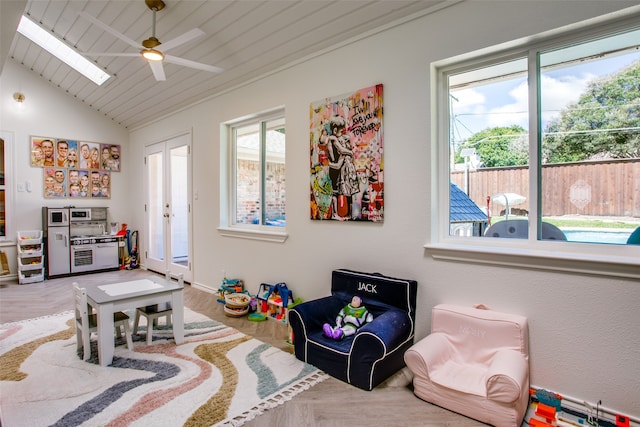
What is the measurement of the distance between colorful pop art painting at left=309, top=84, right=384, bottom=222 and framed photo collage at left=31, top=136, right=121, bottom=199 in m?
4.79

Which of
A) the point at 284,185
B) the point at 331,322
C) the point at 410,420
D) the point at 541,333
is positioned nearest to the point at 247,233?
the point at 284,185

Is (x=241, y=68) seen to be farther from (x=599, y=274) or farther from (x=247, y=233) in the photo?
(x=599, y=274)

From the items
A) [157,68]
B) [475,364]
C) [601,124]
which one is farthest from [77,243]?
[601,124]

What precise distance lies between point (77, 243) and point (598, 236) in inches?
256

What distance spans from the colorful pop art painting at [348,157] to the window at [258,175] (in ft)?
2.30

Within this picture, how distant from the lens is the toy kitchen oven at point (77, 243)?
5398 millimetres

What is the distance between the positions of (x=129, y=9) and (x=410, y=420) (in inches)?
160

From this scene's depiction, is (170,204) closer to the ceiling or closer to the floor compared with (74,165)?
closer to the floor

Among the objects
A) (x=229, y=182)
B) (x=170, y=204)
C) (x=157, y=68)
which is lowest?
(x=170, y=204)

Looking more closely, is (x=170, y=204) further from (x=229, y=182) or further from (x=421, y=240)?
(x=421, y=240)

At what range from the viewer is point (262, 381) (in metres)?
2.27

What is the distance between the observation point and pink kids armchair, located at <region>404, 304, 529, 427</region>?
1793 mm

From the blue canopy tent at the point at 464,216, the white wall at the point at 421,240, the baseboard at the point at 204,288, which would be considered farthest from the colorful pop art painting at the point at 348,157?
the baseboard at the point at 204,288

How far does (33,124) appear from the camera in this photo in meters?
5.52
